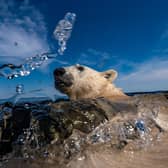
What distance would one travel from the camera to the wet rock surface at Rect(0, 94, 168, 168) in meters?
4.20

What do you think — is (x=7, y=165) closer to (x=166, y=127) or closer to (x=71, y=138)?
(x=71, y=138)

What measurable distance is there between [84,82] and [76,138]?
3.78 m

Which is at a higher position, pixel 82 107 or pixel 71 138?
pixel 82 107

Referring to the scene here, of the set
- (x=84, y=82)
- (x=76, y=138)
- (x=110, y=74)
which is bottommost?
(x=76, y=138)

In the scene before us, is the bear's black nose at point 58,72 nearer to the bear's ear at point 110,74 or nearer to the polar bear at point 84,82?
the polar bear at point 84,82

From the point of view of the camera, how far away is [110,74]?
8.77 metres

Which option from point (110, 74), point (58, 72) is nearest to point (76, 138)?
point (58, 72)

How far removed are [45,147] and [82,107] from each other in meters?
0.98

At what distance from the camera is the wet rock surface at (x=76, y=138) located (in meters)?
4.20

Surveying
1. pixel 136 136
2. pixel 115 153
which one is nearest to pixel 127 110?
pixel 136 136

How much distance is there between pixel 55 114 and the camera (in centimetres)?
445

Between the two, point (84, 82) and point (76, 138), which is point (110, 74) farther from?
point (76, 138)

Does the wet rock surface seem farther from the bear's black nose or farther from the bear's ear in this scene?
the bear's ear

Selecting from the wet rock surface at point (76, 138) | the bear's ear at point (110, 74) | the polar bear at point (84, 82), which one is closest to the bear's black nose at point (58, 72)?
the polar bear at point (84, 82)
